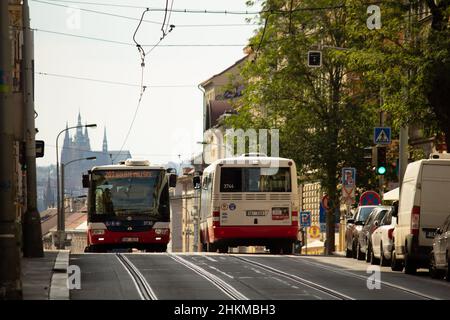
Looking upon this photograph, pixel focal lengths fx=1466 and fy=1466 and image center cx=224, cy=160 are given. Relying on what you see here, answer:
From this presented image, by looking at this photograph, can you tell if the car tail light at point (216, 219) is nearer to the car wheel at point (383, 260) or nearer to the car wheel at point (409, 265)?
the car wheel at point (383, 260)

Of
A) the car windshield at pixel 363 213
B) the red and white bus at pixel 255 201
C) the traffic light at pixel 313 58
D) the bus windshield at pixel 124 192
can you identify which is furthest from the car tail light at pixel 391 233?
the bus windshield at pixel 124 192

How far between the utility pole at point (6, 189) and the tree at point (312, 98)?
1677 inches

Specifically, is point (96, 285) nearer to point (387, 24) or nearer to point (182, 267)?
point (182, 267)

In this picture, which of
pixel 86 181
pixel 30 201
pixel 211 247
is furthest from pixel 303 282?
pixel 86 181

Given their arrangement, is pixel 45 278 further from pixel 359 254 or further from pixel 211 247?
pixel 211 247

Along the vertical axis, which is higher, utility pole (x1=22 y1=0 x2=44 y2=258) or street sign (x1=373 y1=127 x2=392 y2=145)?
street sign (x1=373 y1=127 x2=392 y2=145)

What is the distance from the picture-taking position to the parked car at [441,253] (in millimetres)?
27234

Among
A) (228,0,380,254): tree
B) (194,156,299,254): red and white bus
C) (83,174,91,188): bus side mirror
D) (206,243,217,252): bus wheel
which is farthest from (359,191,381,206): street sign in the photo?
(228,0,380,254): tree

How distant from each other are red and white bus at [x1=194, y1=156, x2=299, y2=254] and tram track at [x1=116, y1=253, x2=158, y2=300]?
1002cm

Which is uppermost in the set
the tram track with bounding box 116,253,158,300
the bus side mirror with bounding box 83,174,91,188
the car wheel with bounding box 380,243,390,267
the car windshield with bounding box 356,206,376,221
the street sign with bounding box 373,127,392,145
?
the street sign with bounding box 373,127,392,145

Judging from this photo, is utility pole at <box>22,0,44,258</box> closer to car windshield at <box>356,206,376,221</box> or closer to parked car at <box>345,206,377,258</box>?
parked car at <box>345,206,377,258</box>

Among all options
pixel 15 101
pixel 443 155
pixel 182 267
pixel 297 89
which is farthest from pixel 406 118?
pixel 297 89

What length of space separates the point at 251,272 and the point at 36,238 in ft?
23.5

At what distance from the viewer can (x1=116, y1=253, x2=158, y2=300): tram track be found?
21812mm
